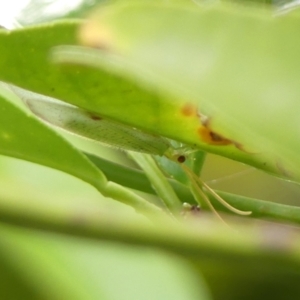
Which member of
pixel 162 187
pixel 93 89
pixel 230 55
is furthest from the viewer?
pixel 162 187

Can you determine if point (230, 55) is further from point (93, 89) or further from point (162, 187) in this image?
point (162, 187)

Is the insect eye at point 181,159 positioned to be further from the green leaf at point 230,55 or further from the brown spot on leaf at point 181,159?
the green leaf at point 230,55

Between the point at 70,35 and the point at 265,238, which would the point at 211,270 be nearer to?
the point at 265,238

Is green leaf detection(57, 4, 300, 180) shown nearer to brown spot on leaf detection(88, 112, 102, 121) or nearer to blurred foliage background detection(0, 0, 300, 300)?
blurred foliage background detection(0, 0, 300, 300)

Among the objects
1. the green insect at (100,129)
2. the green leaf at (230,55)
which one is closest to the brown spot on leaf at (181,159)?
the green insect at (100,129)

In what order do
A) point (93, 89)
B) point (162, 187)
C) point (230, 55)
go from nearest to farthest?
point (230, 55) → point (93, 89) → point (162, 187)

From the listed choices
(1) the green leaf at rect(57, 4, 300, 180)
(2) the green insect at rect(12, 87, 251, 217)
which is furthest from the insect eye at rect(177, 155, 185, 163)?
(1) the green leaf at rect(57, 4, 300, 180)

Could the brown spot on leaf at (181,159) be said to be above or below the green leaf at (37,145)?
below

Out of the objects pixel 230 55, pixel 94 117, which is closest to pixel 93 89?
pixel 94 117

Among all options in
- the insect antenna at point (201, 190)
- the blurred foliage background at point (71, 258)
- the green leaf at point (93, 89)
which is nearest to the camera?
the blurred foliage background at point (71, 258)

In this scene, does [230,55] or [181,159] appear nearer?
[230,55]

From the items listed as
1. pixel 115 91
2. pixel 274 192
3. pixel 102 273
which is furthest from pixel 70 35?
pixel 274 192
